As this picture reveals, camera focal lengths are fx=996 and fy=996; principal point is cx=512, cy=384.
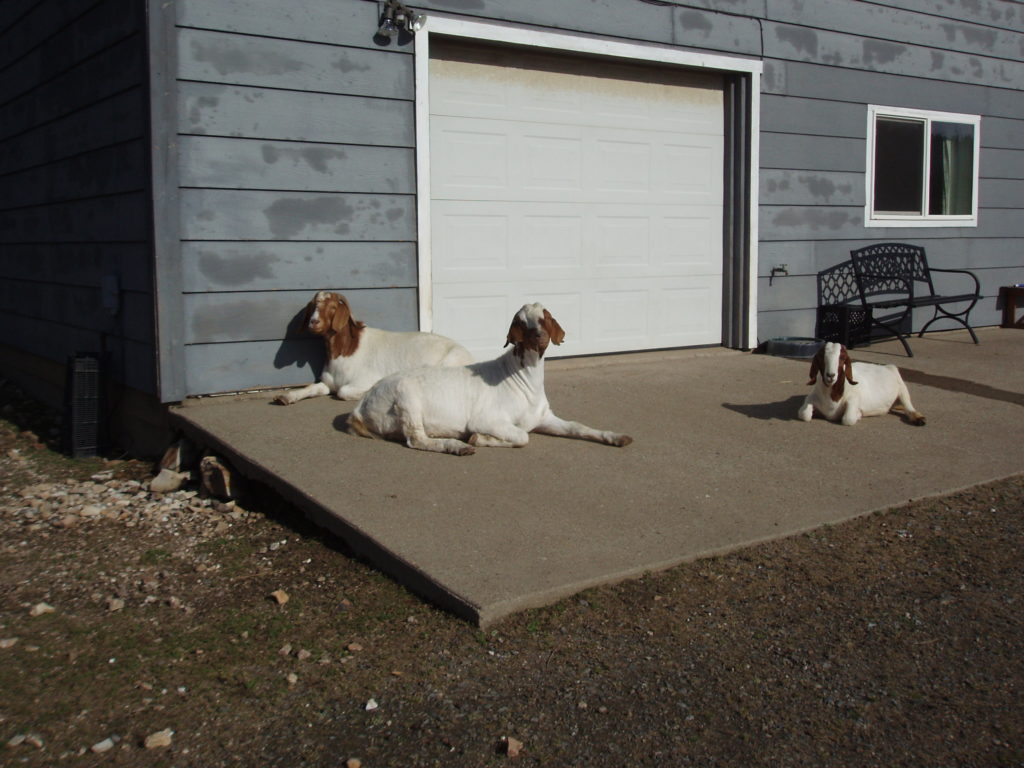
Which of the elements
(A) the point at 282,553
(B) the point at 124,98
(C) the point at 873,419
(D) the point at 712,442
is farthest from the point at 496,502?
(B) the point at 124,98

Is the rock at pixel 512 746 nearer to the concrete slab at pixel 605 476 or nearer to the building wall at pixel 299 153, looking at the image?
the concrete slab at pixel 605 476

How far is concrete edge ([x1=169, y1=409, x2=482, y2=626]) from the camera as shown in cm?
346

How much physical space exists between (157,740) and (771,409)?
15.0 feet

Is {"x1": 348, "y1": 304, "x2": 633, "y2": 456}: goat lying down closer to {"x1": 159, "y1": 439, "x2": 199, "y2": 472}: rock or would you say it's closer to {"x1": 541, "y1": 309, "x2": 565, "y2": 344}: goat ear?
{"x1": 541, "y1": 309, "x2": 565, "y2": 344}: goat ear

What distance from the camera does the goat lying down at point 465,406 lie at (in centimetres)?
525

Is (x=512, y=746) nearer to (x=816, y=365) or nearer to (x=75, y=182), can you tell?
(x=816, y=365)

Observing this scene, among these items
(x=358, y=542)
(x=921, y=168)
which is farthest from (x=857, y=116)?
(x=358, y=542)

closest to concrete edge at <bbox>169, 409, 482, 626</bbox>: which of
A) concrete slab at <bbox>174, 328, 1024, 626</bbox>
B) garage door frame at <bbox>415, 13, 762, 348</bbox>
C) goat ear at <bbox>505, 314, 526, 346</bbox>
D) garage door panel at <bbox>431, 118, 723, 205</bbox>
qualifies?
concrete slab at <bbox>174, 328, 1024, 626</bbox>

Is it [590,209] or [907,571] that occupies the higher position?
[590,209]

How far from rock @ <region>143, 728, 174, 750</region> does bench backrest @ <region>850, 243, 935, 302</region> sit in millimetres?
7849

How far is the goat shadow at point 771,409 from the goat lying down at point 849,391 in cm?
13

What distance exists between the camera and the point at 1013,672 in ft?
10.2

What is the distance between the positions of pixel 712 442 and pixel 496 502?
1.66 meters

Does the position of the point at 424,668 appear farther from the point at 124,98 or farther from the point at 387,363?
the point at 124,98
